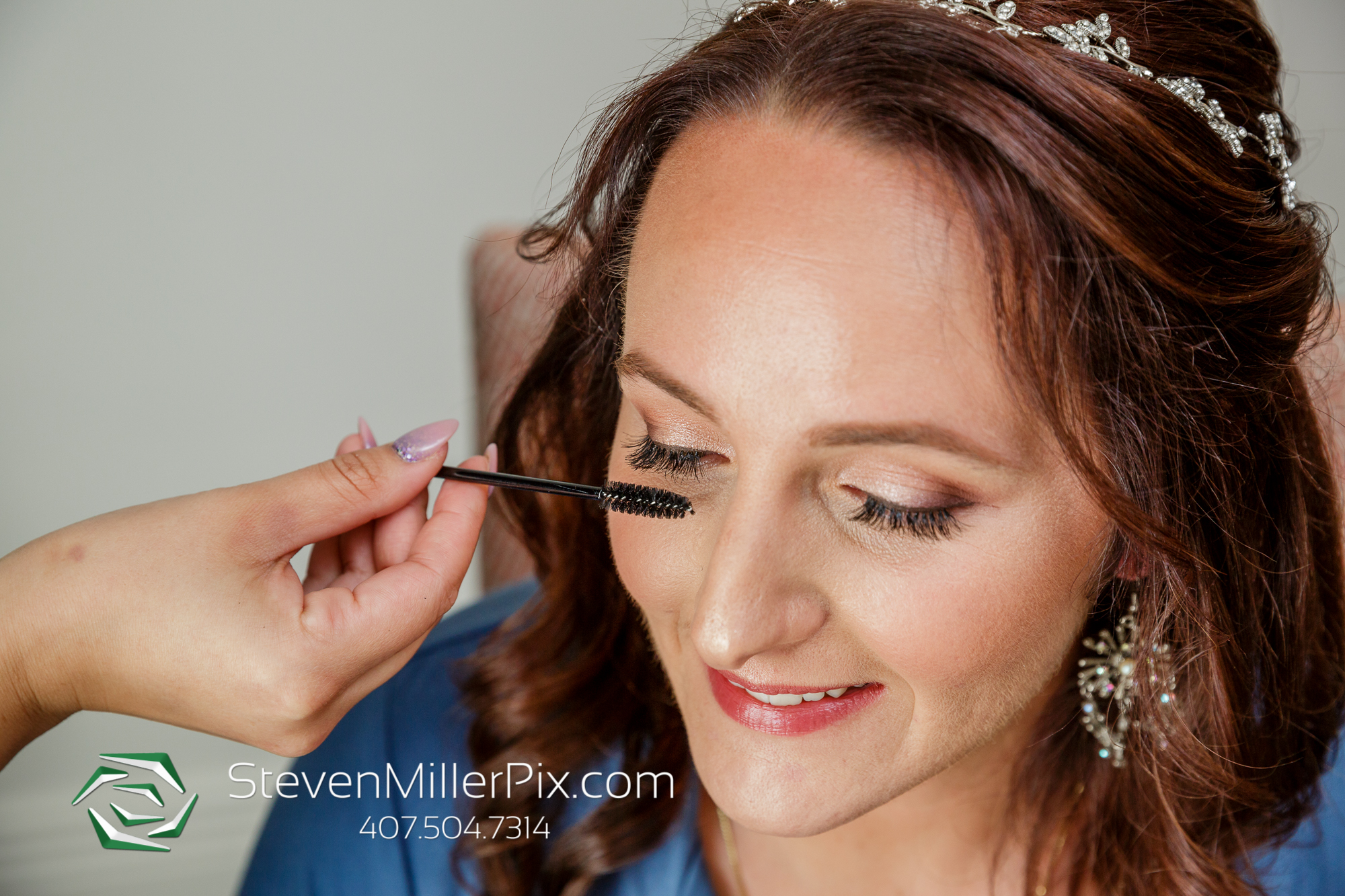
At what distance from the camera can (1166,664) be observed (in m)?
1.08

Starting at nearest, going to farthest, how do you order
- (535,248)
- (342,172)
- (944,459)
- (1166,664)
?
(944,459) → (1166,664) → (535,248) → (342,172)

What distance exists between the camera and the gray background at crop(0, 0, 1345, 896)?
6.79ft

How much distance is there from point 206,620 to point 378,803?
49 cm

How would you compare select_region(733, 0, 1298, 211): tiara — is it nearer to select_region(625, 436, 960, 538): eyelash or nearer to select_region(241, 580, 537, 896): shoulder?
select_region(625, 436, 960, 538): eyelash

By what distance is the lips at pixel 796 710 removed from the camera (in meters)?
0.90

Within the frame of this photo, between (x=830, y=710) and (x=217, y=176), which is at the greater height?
(x=217, y=176)

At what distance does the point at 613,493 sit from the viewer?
0.95 metres

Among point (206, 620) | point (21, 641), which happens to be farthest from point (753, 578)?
point (21, 641)

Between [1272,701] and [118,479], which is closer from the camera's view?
[1272,701]

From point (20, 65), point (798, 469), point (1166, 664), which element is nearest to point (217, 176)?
point (20, 65)

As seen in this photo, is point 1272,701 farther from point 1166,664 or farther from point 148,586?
point 148,586

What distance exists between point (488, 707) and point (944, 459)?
2.64 ft

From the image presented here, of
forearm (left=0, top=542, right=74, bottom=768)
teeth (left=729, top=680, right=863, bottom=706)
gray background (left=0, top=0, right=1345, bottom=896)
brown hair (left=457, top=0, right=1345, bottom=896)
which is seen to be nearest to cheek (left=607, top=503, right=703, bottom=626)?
teeth (left=729, top=680, right=863, bottom=706)

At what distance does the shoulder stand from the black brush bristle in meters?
0.56
